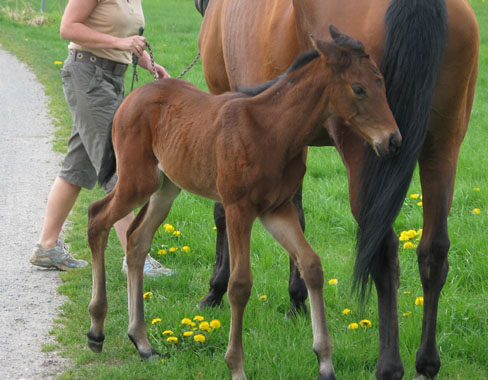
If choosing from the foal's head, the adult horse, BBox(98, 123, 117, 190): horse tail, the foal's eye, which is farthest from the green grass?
the foal's eye

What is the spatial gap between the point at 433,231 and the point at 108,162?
6.11 feet

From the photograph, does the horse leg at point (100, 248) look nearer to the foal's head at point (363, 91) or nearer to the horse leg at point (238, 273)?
the horse leg at point (238, 273)

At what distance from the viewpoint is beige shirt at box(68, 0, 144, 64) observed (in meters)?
4.94

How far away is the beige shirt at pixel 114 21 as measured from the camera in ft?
16.2

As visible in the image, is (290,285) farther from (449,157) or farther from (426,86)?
(426,86)

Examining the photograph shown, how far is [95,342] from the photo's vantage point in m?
4.07

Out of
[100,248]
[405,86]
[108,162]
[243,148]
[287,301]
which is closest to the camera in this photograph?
[405,86]

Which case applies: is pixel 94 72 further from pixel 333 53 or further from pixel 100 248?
pixel 333 53

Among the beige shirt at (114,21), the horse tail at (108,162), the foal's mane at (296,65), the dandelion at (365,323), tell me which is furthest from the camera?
the beige shirt at (114,21)

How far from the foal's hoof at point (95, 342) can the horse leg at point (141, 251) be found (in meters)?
0.17

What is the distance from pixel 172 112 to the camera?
3826 millimetres

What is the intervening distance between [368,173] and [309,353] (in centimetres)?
108

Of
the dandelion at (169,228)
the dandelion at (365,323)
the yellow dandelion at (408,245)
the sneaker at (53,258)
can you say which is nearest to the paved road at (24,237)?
the sneaker at (53,258)

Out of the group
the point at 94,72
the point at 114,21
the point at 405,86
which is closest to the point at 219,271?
the point at 94,72
